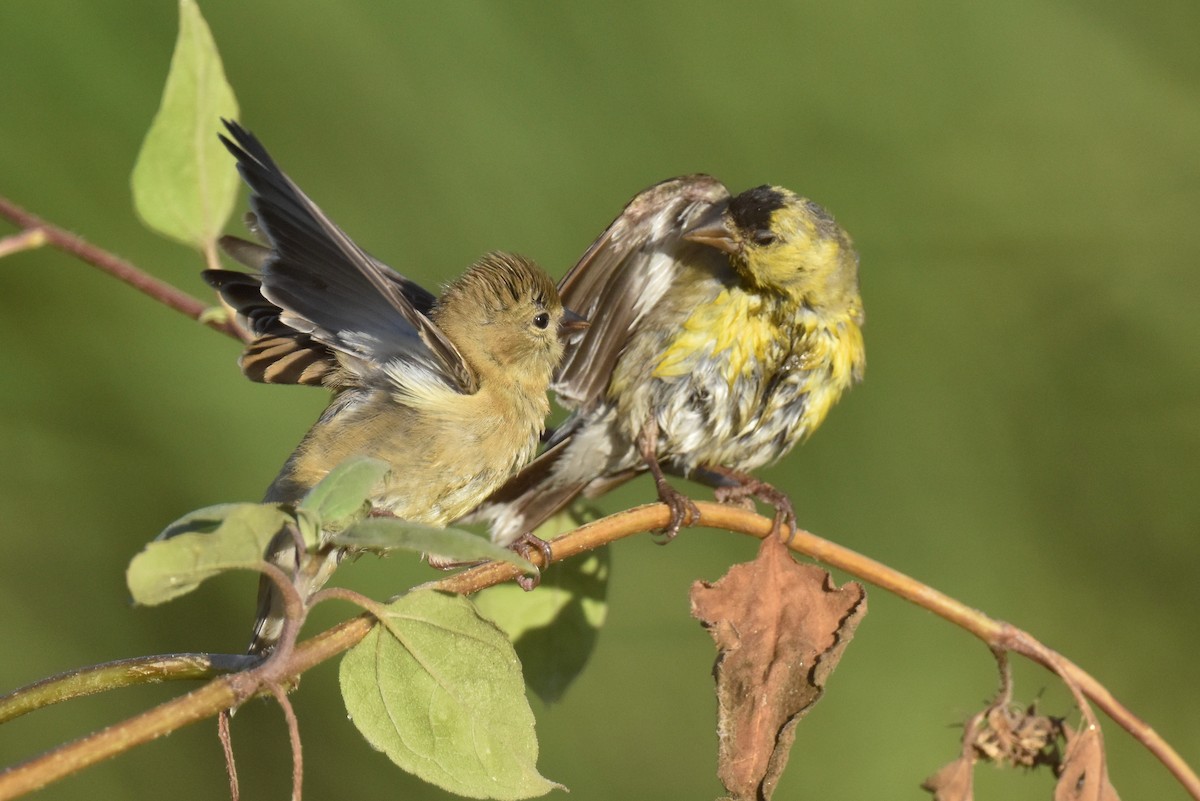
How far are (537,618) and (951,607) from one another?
60cm

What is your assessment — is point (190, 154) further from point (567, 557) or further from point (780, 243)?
point (780, 243)

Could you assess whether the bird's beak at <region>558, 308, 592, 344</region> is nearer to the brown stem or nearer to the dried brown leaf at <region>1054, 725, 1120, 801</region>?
the brown stem

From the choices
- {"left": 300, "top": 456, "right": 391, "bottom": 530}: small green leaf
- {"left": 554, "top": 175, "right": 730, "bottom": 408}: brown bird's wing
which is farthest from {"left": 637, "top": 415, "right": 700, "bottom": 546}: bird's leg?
{"left": 300, "top": 456, "right": 391, "bottom": 530}: small green leaf

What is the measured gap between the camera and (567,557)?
1.17 meters

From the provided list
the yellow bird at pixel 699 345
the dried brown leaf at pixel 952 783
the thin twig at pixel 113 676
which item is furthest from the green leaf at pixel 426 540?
the yellow bird at pixel 699 345

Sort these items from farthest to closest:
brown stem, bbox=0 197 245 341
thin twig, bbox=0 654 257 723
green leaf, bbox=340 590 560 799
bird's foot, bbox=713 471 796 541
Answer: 1. bird's foot, bbox=713 471 796 541
2. brown stem, bbox=0 197 245 341
3. green leaf, bbox=340 590 560 799
4. thin twig, bbox=0 654 257 723

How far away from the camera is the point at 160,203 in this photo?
1.38 metres

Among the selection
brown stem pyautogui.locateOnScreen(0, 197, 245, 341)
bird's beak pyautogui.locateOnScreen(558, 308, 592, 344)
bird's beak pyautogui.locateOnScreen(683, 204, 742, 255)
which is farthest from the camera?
bird's beak pyautogui.locateOnScreen(683, 204, 742, 255)

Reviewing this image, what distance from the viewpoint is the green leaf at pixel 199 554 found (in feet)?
2.41

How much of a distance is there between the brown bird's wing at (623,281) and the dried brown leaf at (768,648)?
2.80 ft

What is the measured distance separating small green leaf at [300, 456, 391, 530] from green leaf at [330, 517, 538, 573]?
0.06ft

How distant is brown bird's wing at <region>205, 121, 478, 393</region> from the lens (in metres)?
1.05

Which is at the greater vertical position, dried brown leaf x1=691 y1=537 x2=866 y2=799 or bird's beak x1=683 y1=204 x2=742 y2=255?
bird's beak x1=683 y1=204 x2=742 y2=255

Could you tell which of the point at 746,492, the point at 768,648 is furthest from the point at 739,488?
the point at 768,648
